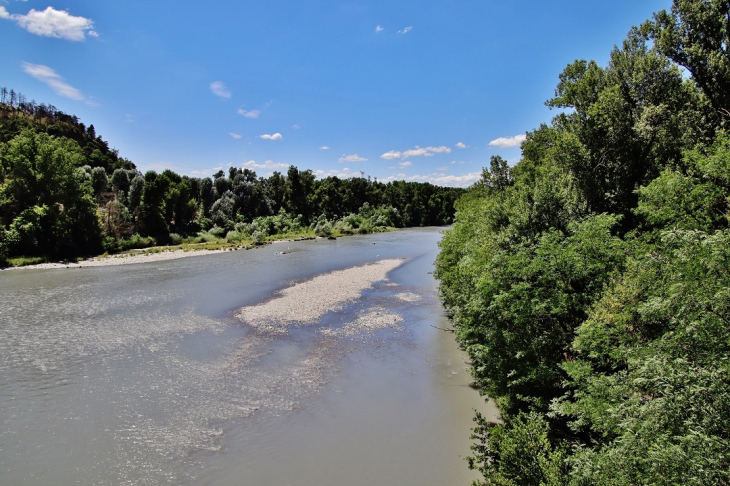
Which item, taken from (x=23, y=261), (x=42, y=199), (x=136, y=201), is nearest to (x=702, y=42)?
(x=23, y=261)

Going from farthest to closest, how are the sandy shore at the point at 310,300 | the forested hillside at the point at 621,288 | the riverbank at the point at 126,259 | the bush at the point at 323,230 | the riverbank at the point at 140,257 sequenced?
the bush at the point at 323,230
the riverbank at the point at 140,257
the riverbank at the point at 126,259
the sandy shore at the point at 310,300
the forested hillside at the point at 621,288

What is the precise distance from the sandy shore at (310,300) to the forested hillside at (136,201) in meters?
35.7

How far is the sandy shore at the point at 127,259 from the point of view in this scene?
150 feet

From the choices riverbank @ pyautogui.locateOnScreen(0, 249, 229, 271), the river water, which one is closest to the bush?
riverbank @ pyautogui.locateOnScreen(0, 249, 229, 271)

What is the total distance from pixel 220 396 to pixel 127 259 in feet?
141

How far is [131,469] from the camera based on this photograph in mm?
12469

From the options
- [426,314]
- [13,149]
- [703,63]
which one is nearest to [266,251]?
[13,149]

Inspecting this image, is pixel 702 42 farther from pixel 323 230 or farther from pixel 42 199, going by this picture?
pixel 323 230

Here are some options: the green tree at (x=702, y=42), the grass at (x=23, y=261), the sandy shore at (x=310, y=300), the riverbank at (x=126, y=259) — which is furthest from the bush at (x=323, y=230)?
the green tree at (x=702, y=42)

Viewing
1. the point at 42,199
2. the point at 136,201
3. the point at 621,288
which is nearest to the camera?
the point at 621,288

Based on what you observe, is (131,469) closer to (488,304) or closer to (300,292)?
(488,304)

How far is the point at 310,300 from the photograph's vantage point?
32.8 metres

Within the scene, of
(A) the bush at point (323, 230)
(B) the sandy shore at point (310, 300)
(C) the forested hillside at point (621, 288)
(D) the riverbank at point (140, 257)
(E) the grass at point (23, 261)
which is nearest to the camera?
(C) the forested hillside at point (621, 288)

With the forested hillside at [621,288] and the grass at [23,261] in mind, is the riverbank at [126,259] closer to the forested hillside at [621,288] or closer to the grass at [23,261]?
the grass at [23,261]
